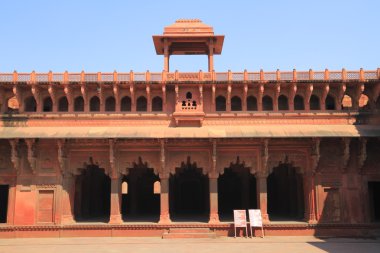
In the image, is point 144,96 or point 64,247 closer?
point 64,247

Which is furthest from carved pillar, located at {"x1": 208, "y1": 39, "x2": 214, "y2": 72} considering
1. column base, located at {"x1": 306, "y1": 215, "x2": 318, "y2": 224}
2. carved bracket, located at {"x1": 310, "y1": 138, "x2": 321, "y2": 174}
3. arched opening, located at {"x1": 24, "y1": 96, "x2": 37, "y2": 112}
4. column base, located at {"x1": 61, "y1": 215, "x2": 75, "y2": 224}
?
column base, located at {"x1": 61, "y1": 215, "x2": 75, "y2": 224}

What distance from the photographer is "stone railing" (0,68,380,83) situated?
21.9 m

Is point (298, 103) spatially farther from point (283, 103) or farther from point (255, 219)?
point (255, 219)

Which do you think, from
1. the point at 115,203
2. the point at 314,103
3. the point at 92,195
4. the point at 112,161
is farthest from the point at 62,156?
the point at 314,103

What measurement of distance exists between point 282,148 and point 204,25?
32.4 feet

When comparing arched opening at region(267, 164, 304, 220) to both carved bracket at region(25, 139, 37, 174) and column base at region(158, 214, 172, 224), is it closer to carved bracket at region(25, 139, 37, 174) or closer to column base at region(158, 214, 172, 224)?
column base at region(158, 214, 172, 224)

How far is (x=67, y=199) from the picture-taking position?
70.7ft

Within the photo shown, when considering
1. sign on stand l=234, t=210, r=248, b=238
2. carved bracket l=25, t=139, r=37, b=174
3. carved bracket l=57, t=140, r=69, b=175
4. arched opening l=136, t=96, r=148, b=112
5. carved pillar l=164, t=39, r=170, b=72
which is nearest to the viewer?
sign on stand l=234, t=210, r=248, b=238

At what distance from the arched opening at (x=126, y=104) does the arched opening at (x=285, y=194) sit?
11.5 metres

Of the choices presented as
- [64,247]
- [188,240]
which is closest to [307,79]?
[188,240]

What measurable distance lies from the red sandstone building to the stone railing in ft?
0.20

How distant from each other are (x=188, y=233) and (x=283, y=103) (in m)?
9.88

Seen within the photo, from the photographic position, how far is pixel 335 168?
2159cm

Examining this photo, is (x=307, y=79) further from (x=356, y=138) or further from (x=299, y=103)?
(x=356, y=138)
